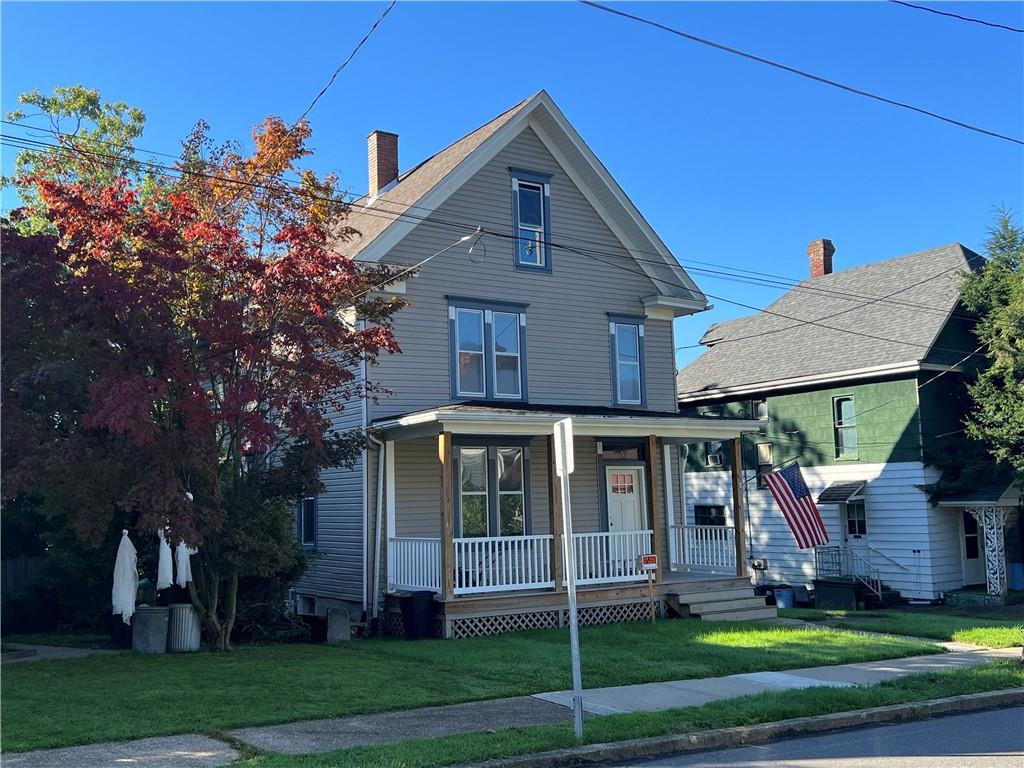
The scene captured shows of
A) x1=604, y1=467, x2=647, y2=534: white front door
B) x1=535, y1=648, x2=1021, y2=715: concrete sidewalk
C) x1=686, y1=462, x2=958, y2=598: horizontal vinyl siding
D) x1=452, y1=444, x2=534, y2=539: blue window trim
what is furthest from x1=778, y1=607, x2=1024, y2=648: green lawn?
x1=452, y1=444, x2=534, y2=539: blue window trim

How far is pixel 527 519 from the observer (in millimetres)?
20391

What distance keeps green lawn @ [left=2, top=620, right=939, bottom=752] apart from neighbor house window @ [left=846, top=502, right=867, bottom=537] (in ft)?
34.3

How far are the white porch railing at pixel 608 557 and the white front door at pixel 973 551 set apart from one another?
10789 millimetres

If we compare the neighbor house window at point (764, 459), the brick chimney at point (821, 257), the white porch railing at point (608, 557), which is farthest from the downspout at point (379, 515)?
the brick chimney at point (821, 257)

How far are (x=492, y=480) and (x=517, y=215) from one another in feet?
19.1

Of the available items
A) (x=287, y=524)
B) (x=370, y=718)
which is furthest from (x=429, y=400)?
(x=370, y=718)

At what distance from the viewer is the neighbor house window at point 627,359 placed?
22.3 meters

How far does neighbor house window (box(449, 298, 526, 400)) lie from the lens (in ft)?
65.7

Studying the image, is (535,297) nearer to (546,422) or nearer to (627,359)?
(627,359)

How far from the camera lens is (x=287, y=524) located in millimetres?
16969

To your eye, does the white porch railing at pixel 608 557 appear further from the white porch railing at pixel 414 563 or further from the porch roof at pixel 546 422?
the white porch railing at pixel 414 563

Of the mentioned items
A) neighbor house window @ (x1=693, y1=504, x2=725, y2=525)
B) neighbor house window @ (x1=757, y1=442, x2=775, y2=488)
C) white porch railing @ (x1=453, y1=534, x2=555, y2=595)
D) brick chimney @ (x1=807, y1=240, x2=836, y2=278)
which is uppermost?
brick chimney @ (x1=807, y1=240, x2=836, y2=278)

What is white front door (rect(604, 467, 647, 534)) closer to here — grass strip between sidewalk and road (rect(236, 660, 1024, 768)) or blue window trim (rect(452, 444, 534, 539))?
blue window trim (rect(452, 444, 534, 539))

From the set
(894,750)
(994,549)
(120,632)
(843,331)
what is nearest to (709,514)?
(843,331)
